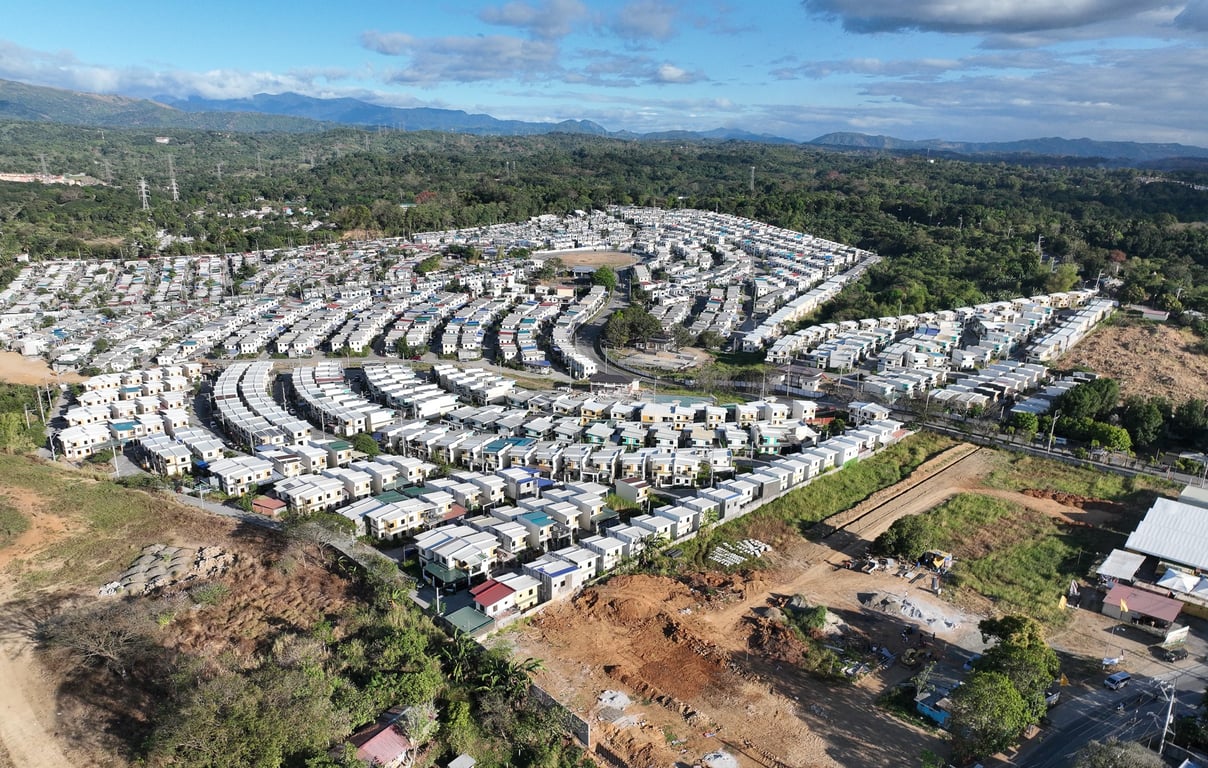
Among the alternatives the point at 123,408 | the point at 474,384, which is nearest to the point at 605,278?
the point at 474,384

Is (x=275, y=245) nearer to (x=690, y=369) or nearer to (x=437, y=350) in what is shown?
(x=437, y=350)

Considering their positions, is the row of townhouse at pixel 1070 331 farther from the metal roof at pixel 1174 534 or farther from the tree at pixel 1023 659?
the tree at pixel 1023 659

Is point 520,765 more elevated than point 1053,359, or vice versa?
point 1053,359

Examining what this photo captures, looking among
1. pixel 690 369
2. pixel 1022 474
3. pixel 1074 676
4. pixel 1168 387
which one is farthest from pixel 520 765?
pixel 1168 387

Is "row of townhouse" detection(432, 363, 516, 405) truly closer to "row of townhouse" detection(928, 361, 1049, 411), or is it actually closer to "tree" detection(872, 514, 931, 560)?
"tree" detection(872, 514, 931, 560)

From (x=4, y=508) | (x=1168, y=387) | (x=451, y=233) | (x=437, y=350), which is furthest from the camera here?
(x=451, y=233)

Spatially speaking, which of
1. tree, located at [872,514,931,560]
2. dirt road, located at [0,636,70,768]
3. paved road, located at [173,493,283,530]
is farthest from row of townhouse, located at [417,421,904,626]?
dirt road, located at [0,636,70,768]
